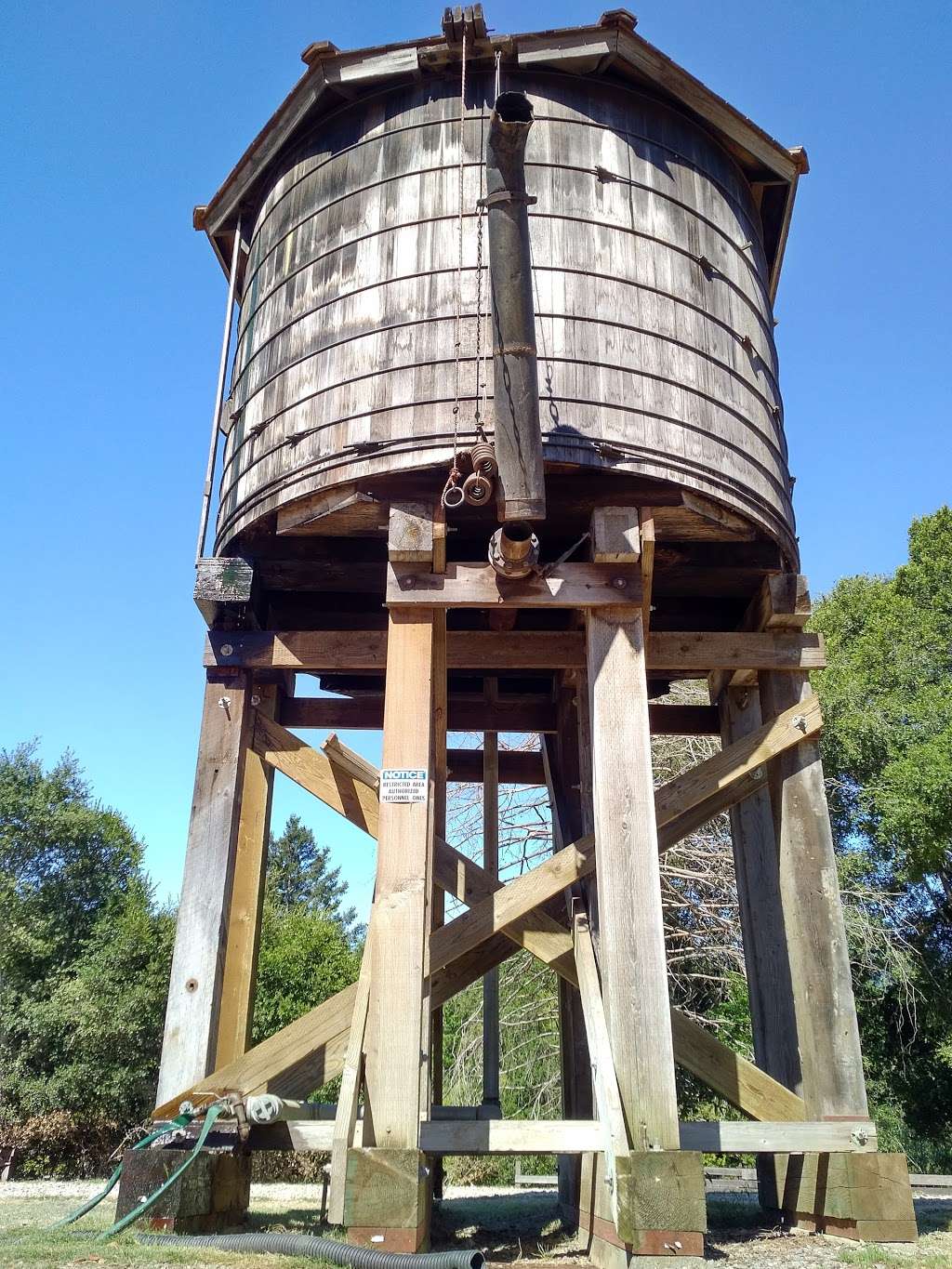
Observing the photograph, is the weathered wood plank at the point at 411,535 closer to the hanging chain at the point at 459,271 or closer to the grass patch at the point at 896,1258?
the hanging chain at the point at 459,271

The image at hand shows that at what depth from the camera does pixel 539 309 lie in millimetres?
5941

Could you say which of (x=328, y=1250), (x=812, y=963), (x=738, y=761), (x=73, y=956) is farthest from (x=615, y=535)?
(x=73, y=956)

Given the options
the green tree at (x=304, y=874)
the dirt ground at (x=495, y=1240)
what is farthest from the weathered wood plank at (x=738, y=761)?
the green tree at (x=304, y=874)

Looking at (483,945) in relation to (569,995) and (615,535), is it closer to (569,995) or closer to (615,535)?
(569,995)

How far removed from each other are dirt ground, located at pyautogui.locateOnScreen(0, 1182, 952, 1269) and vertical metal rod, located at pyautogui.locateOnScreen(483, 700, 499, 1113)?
0.90 m

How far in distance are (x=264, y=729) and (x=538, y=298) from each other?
10.6 ft

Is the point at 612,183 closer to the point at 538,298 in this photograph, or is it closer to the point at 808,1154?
the point at 538,298

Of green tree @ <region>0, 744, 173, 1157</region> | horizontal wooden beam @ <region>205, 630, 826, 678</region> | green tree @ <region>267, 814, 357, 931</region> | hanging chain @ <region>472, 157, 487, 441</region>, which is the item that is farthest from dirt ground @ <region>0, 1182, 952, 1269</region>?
green tree @ <region>267, 814, 357, 931</region>

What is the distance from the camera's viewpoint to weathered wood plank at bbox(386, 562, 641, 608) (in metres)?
5.68

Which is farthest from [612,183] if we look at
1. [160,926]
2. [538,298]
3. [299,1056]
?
[160,926]

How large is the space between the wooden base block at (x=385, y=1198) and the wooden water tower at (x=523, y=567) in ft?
0.11

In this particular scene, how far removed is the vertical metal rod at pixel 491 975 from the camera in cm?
739

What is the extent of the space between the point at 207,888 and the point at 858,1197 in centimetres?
401

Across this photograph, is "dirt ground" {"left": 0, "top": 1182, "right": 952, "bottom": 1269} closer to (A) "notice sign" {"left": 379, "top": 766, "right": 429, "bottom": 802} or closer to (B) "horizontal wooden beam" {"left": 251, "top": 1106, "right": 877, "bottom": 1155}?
(B) "horizontal wooden beam" {"left": 251, "top": 1106, "right": 877, "bottom": 1155}
